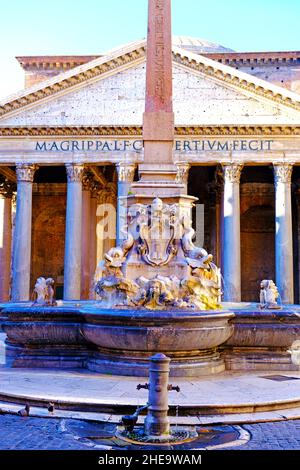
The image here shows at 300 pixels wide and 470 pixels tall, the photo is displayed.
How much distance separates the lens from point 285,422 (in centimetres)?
556

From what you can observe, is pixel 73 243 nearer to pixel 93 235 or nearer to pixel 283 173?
pixel 93 235

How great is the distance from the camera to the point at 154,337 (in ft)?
23.5

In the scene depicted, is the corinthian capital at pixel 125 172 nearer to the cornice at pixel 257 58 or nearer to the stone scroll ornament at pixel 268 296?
the cornice at pixel 257 58

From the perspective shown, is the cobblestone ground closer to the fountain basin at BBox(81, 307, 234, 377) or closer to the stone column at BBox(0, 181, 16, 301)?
the fountain basin at BBox(81, 307, 234, 377)

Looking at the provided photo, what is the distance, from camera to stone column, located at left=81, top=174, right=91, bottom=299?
2835 cm

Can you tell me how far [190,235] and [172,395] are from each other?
9.24 ft

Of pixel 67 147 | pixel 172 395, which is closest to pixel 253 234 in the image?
pixel 67 147

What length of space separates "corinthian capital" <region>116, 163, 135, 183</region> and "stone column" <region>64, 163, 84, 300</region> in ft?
6.25

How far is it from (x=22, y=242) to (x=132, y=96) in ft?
27.6

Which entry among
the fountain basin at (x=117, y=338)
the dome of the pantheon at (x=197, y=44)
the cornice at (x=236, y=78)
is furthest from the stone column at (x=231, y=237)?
the dome of the pantheon at (x=197, y=44)

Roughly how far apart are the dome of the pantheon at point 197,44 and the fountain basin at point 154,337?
37876 mm

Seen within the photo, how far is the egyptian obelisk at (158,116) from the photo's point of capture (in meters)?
8.94

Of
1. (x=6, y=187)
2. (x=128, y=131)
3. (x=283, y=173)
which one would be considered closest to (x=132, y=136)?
(x=128, y=131)
